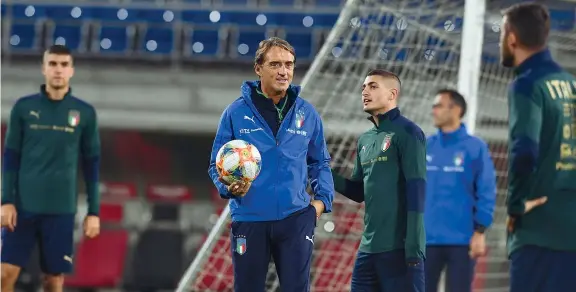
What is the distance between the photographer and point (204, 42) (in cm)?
1481

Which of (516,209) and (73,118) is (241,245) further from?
(73,118)

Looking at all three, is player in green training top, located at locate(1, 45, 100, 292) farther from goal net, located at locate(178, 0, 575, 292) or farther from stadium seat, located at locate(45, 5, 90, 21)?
stadium seat, located at locate(45, 5, 90, 21)

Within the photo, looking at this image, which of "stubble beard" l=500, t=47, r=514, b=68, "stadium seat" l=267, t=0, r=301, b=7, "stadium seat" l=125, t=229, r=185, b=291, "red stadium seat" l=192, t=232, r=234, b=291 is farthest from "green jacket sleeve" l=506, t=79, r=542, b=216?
"stadium seat" l=267, t=0, r=301, b=7

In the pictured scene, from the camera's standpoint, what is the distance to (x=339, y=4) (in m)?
14.3

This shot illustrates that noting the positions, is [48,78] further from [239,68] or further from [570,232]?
[239,68]

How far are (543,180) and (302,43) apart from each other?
1030cm

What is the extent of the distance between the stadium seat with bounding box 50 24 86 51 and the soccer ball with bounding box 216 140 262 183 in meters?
10.4

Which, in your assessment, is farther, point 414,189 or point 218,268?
point 218,268

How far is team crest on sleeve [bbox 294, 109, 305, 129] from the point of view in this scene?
16.9 feet

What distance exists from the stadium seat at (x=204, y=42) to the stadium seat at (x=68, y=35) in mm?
1557

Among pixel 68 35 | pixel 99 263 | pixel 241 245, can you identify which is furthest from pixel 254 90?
pixel 68 35

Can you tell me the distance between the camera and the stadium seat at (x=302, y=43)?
1393cm

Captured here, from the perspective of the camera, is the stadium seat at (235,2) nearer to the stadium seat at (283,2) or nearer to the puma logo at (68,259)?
the stadium seat at (283,2)

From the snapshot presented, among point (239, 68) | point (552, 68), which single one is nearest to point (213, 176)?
point (552, 68)
